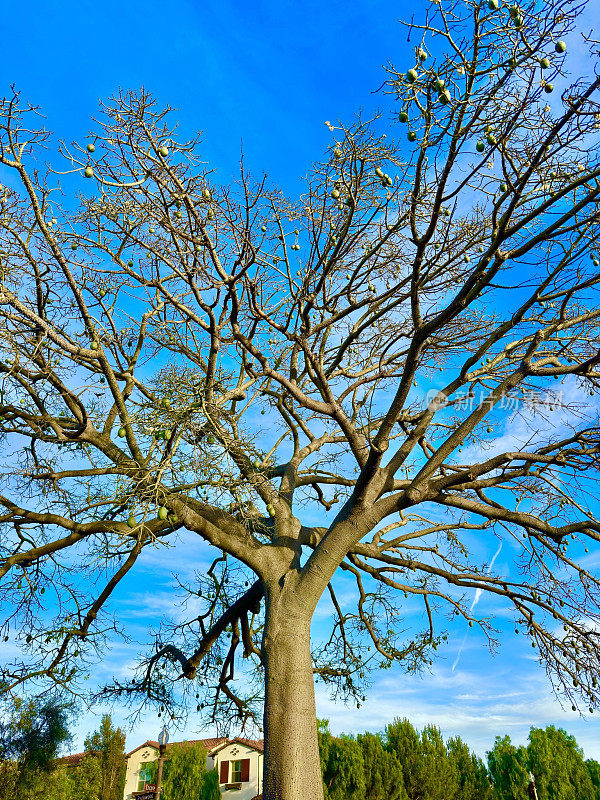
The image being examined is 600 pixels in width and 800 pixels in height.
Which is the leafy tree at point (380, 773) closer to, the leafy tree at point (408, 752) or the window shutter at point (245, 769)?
the leafy tree at point (408, 752)

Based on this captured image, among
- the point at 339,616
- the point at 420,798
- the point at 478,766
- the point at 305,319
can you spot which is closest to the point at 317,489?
the point at 339,616

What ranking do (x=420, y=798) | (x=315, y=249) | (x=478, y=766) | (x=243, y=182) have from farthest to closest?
(x=478, y=766)
(x=420, y=798)
(x=315, y=249)
(x=243, y=182)

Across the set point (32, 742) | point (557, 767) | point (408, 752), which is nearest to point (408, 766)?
point (408, 752)

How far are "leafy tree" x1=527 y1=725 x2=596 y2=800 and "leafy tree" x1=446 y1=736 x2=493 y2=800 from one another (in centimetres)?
141

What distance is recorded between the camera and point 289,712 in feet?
17.0

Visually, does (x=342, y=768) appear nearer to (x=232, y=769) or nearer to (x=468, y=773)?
(x=468, y=773)

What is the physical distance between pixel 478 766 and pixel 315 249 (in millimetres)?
15958

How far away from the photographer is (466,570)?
753cm

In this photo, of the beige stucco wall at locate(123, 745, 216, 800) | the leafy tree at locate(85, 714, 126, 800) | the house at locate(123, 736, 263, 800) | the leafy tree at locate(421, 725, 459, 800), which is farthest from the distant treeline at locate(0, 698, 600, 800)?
the beige stucco wall at locate(123, 745, 216, 800)

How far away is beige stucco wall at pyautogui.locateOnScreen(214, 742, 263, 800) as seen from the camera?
2375 centimetres

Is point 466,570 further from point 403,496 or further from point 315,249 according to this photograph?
point 315,249

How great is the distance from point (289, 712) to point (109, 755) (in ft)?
59.5

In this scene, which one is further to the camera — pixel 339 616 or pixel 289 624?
pixel 339 616

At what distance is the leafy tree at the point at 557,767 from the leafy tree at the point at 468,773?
1409mm
